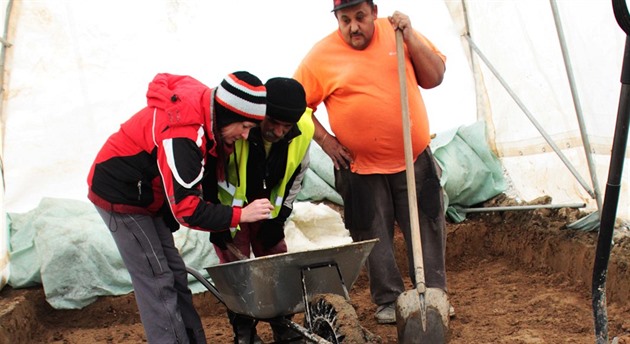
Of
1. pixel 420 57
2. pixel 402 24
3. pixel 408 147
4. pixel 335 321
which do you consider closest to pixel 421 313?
pixel 335 321

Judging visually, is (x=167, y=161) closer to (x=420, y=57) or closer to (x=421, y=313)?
(x=421, y=313)

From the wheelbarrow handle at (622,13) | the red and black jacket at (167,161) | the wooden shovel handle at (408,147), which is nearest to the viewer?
the wheelbarrow handle at (622,13)

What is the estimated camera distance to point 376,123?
4.51 metres

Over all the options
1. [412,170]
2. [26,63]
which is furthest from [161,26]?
[412,170]

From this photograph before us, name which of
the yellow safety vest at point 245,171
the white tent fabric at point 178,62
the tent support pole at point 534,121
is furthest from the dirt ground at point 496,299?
the yellow safety vest at point 245,171

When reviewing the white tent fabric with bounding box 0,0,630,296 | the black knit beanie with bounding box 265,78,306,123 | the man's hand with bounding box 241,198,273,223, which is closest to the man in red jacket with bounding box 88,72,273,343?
the man's hand with bounding box 241,198,273,223

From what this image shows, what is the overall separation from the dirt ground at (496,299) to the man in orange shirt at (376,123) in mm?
626

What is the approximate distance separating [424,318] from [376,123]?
1064mm

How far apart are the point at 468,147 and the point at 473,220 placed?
576 mm

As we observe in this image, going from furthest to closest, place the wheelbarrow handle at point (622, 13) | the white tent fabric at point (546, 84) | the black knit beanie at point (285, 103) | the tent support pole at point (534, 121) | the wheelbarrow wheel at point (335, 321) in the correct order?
the tent support pole at point (534, 121), the white tent fabric at point (546, 84), the black knit beanie at point (285, 103), the wheelbarrow wheel at point (335, 321), the wheelbarrow handle at point (622, 13)

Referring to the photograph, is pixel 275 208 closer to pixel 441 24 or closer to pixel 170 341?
pixel 170 341

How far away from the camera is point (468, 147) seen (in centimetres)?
678

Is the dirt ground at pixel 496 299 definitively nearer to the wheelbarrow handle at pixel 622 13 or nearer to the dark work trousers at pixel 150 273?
the dark work trousers at pixel 150 273

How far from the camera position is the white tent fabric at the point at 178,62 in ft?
19.0
